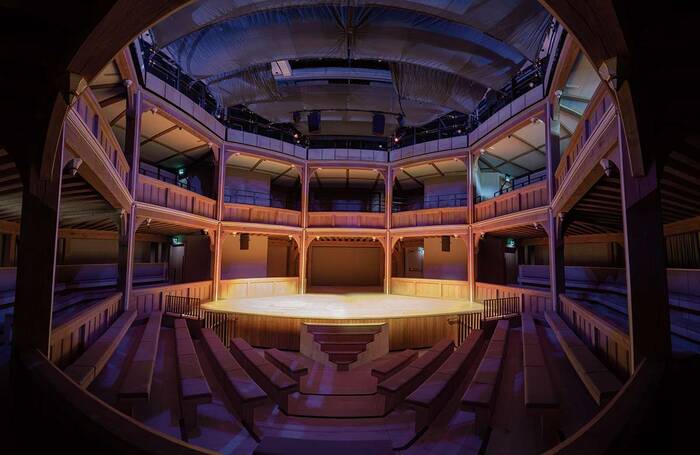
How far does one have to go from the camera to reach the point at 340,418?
563 centimetres

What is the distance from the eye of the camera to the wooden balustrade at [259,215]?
50.3ft

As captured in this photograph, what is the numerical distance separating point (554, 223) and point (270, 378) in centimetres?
947

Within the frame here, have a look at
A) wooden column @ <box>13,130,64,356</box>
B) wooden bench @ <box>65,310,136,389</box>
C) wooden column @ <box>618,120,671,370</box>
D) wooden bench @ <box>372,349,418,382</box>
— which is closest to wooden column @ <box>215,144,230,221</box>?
wooden bench @ <box>65,310,136,389</box>

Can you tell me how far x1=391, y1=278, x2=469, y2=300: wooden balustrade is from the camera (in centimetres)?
1542

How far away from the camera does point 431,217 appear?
54.2 feet

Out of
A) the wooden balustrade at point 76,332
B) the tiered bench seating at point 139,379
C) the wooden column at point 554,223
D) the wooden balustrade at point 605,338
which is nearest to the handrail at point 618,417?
the wooden balustrade at point 605,338

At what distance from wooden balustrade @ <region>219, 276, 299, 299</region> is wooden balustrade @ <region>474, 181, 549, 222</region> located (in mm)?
9914

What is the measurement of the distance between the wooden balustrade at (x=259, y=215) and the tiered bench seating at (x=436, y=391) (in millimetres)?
11683

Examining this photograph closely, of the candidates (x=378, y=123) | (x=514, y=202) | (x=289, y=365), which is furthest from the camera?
(x=378, y=123)

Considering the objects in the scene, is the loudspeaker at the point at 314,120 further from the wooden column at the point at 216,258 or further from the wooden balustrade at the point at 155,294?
the wooden balustrade at the point at 155,294

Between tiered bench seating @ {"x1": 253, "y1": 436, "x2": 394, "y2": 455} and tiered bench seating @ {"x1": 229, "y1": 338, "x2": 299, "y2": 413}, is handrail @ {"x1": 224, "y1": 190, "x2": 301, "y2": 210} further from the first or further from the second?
tiered bench seating @ {"x1": 253, "y1": 436, "x2": 394, "y2": 455}

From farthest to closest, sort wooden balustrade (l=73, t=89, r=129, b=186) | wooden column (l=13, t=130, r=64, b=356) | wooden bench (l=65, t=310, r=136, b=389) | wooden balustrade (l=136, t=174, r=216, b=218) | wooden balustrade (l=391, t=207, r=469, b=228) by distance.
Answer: wooden balustrade (l=391, t=207, r=469, b=228) < wooden balustrade (l=136, t=174, r=216, b=218) < wooden balustrade (l=73, t=89, r=129, b=186) < wooden bench (l=65, t=310, r=136, b=389) < wooden column (l=13, t=130, r=64, b=356)

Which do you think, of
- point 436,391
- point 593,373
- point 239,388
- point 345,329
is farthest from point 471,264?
point 239,388

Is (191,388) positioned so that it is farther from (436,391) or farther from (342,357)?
(342,357)
